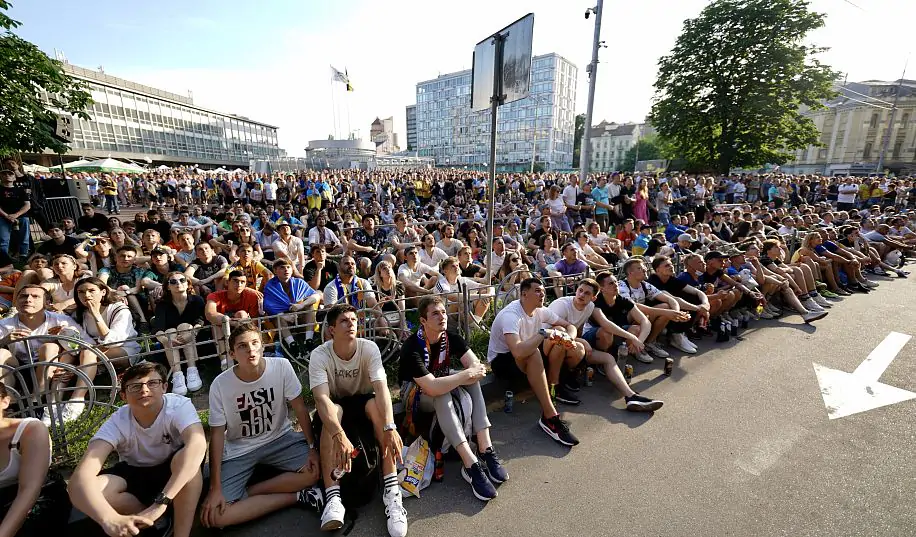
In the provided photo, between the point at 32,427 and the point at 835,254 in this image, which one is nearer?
the point at 32,427

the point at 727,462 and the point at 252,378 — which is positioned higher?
the point at 252,378

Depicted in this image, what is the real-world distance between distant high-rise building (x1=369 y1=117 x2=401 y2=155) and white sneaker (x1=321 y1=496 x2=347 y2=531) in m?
151

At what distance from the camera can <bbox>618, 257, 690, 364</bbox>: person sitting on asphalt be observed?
18.2 feet

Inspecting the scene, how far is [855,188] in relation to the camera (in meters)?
17.9

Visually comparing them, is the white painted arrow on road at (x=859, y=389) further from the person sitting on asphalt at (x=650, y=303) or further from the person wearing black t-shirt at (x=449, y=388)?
the person wearing black t-shirt at (x=449, y=388)

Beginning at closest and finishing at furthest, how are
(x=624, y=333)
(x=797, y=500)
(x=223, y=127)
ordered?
1. (x=797, y=500)
2. (x=624, y=333)
3. (x=223, y=127)

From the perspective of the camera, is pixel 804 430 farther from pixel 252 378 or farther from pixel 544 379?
pixel 252 378

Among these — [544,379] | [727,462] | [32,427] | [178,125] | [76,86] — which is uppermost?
[178,125]

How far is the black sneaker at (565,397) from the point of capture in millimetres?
4551

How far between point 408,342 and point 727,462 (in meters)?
2.99

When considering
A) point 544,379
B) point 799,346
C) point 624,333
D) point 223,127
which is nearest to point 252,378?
point 544,379

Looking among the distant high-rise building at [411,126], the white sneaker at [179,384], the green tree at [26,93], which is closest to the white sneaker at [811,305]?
the white sneaker at [179,384]

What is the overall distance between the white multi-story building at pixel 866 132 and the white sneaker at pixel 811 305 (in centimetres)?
7051

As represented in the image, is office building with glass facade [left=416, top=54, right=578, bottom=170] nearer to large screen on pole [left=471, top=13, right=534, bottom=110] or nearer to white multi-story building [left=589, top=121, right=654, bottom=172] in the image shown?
white multi-story building [left=589, top=121, right=654, bottom=172]
